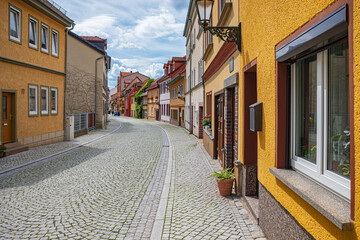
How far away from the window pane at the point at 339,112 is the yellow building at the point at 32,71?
1198cm

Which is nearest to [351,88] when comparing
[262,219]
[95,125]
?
[262,219]

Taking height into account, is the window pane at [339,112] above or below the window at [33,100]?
below

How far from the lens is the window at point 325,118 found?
7.43 ft

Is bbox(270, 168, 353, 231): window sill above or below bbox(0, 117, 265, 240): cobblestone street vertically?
above

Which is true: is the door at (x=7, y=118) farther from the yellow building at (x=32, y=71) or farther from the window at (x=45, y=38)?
the window at (x=45, y=38)

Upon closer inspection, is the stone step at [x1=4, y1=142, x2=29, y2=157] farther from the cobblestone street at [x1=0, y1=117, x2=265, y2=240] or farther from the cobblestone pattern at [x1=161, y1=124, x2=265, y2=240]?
the cobblestone pattern at [x1=161, y1=124, x2=265, y2=240]

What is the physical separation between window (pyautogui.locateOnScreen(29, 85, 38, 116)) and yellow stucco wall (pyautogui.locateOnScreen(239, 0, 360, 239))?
11.1 m

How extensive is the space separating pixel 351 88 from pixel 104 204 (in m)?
4.66

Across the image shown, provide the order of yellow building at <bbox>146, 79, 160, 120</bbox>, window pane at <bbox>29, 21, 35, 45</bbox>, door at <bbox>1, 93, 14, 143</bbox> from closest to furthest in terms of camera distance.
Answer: door at <bbox>1, 93, 14, 143</bbox>
window pane at <bbox>29, 21, 35, 45</bbox>
yellow building at <bbox>146, 79, 160, 120</bbox>

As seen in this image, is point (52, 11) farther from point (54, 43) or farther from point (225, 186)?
point (225, 186)

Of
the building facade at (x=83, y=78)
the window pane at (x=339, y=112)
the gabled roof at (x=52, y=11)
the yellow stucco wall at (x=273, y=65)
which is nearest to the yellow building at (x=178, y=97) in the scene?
the building facade at (x=83, y=78)

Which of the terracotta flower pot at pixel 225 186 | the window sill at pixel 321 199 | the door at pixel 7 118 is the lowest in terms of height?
the terracotta flower pot at pixel 225 186

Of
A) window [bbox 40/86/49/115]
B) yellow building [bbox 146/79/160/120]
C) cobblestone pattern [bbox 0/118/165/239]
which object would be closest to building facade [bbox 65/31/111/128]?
window [bbox 40/86/49/115]

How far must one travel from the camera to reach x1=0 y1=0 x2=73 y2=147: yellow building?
11.6m
